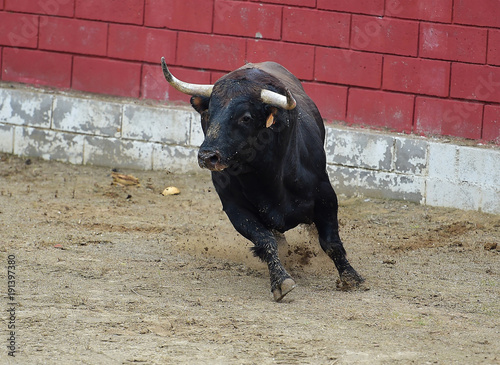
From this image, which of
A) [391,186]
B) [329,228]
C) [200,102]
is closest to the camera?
[200,102]

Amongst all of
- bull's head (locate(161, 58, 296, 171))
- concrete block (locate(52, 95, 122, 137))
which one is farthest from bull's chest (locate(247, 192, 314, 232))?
concrete block (locate(52, 95, 122, 137))

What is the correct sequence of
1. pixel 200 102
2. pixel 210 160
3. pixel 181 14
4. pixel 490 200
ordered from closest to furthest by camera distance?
pixel 210 160
pixel 200 102
pixel 490 200
pixel 181 14

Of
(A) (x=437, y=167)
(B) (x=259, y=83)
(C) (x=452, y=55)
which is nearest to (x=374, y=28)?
(C) (x=452, y=55)

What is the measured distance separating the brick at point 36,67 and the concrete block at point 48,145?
555 mm

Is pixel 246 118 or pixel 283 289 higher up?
pixel 246 118

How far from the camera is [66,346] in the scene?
A: 369 cm

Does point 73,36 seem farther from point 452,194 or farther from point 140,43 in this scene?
point 452,194

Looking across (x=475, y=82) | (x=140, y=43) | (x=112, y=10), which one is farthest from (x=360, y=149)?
(x=112, y=10)

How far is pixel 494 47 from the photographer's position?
7707mm

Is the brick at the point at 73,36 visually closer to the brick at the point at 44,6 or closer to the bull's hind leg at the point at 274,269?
the brick at the point at 44,6

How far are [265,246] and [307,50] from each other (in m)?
3.68

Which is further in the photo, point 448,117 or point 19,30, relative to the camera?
point 19,30

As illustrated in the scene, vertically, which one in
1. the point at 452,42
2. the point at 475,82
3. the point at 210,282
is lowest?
the point at 210,282

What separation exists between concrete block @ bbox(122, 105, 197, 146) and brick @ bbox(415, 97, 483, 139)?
2440 mm
